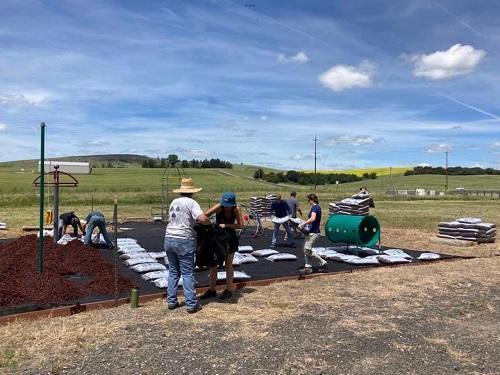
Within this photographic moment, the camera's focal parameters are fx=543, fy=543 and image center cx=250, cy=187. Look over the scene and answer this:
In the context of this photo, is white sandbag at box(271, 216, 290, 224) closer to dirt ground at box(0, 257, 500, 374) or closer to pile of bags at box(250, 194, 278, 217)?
dirt ground at box(0, 257, 500, 374)

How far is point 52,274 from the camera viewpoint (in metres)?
9.52

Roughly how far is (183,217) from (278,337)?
81.6 inches

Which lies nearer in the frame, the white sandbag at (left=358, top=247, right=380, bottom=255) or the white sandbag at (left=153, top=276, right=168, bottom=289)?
the white sandbag at (left=153, top=276, right=168, bottom=289)

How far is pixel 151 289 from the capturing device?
29.3 ft

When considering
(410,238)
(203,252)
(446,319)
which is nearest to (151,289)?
(203,252)

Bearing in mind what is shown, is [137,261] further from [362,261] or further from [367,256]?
[367,256]

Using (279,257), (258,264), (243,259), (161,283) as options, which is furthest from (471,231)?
(161,283)

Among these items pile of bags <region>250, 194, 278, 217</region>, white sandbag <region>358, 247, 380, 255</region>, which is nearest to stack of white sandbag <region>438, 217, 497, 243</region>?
white sandbag <region>358, 247, 380, 255</region>

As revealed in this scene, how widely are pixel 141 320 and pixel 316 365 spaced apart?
250 centimetres

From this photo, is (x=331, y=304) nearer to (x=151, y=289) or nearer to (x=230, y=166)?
(x=151, y=289)

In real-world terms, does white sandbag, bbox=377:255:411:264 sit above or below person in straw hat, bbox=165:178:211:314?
below

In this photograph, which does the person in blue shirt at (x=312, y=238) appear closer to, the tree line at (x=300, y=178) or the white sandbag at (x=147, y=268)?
the white sandbag at (x=147, y=268)

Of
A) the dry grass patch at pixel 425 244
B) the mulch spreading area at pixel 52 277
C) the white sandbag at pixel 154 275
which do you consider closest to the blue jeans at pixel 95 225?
the mulch spreading area at pixel 52 277

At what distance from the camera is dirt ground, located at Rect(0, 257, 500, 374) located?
213 inches
